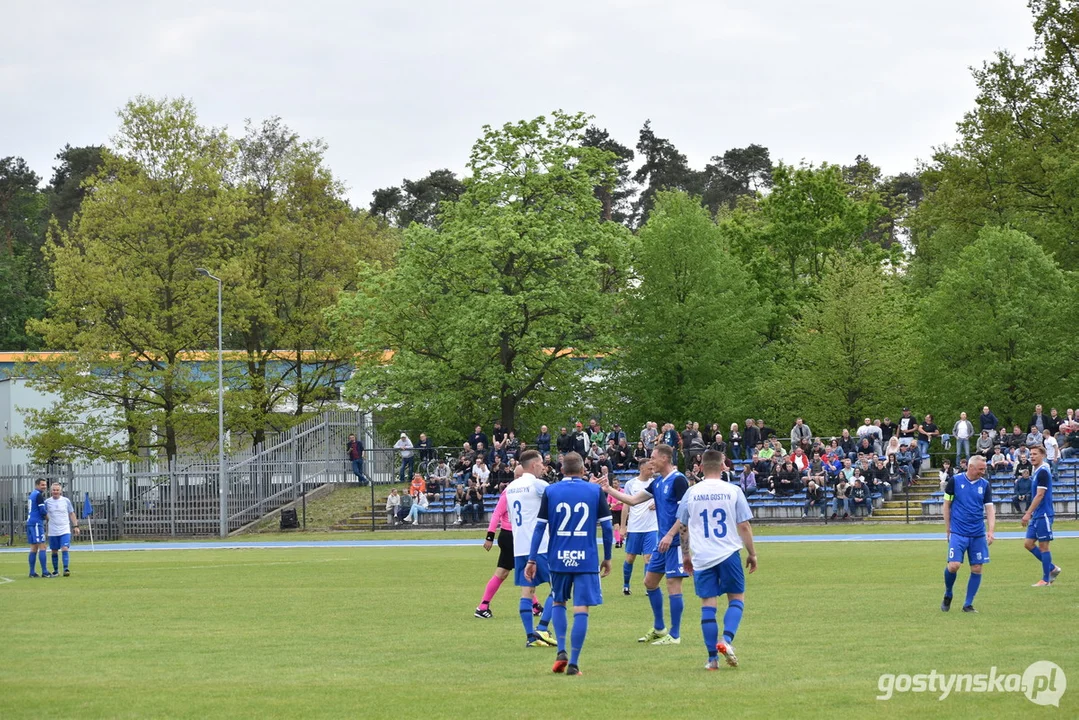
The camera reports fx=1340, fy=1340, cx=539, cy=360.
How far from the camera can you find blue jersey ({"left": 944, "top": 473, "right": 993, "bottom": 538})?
16.5 metres

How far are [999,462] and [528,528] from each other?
26.9 metres

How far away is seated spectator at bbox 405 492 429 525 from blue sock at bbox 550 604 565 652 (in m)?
31.6

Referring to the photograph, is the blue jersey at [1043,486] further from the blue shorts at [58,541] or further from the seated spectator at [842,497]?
the seated spectator at [842,497]

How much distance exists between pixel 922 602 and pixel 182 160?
130ft

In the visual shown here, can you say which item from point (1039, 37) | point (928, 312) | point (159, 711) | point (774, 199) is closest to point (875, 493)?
point (928, 312)

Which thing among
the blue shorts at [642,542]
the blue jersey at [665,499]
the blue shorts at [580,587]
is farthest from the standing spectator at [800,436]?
the blue shorts at [580,587]

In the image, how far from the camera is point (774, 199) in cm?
5869

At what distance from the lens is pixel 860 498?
131ft

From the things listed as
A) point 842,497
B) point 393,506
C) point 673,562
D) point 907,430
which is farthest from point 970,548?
point 393,506

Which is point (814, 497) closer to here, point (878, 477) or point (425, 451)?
point (878, 477)

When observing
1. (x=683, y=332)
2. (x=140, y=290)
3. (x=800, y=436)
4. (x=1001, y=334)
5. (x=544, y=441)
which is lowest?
(x=800, y=436)

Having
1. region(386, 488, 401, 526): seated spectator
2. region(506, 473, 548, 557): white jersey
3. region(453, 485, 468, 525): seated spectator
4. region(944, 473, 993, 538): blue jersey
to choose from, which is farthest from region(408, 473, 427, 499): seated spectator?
region(506, 473, 548, 557): white jersey

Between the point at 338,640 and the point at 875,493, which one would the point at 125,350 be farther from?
the point at 338,640

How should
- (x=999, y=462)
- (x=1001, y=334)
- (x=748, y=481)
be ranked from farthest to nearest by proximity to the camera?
(x=1001, y=334) → (x=748, y=481) → (x=999, y=462)
